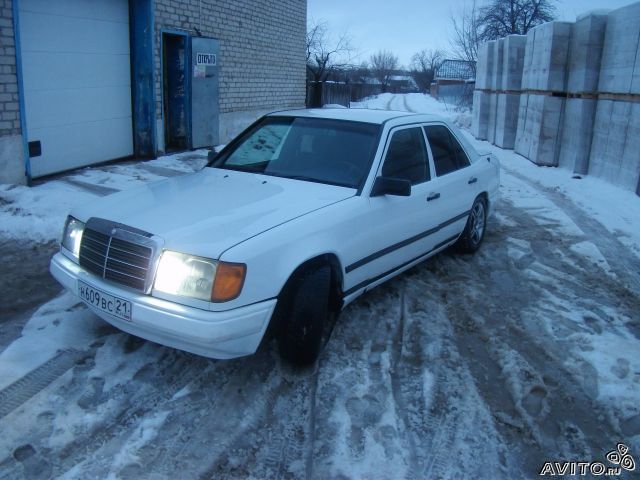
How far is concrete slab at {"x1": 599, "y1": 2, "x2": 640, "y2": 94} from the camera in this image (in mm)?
8820

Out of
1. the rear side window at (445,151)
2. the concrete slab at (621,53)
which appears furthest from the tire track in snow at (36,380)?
the concrete slab at (621,53)

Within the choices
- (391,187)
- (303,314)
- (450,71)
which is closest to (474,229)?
(391,187)

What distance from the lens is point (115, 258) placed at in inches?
132

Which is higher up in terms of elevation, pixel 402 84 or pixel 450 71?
pixel 450 71

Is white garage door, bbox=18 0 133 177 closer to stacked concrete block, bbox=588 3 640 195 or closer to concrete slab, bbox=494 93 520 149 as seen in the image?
stacked concrete block, bbox=588 3 640 195

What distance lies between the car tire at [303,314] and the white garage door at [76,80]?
5994 millimetres

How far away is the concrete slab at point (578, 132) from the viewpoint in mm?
10391

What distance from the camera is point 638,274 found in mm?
5723

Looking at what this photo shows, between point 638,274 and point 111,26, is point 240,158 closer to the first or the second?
point 638,274

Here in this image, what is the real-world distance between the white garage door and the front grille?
5203 mm

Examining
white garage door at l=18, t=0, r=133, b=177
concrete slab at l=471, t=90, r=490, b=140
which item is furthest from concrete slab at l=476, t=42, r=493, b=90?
white garage door at l=18, t=0, r=133, b=177

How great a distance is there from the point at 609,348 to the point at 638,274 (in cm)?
198

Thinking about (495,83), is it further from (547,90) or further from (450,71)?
(450,71)

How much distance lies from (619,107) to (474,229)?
16.0ft
